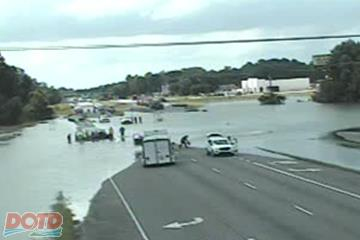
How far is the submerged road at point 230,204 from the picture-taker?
24.9 metres

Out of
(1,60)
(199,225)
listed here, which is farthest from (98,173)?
(1,60)

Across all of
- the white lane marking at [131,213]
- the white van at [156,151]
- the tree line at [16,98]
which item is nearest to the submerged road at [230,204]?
the white lane marking at [131,213]

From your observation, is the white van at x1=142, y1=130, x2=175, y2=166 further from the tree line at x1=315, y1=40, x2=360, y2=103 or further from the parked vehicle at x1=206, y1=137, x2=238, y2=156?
the tree line at x1=315, y1=40, x2=360, y2=103

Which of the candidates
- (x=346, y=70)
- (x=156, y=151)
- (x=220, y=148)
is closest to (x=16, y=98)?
(x=346, y=70)

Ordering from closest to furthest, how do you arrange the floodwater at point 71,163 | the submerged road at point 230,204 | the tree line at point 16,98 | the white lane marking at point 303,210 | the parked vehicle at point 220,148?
the submerged road at point 230,204
the white lane marking at point 303,210
the floodwater at point 71,163
the parked vehicle at point 220,148
the tree line at point 16,98

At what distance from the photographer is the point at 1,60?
162 m

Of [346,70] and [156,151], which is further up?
[156,151]

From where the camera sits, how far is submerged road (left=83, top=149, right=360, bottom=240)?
81.8ft

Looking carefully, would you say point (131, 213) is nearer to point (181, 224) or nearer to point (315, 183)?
point (181, 224)

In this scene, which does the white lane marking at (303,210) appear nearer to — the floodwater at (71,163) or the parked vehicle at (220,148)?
the floodwater at (71,163)

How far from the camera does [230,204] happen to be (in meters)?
32.2

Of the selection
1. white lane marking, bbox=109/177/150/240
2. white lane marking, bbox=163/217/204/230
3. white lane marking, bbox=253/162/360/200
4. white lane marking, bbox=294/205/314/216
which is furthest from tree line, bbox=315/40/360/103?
white lane marking, bbox=163/217/204/230

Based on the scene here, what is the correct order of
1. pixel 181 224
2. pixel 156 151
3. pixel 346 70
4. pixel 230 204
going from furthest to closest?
pixel 346 70 < pixel 156 151 < pixel 230 204 < pixel 181 224

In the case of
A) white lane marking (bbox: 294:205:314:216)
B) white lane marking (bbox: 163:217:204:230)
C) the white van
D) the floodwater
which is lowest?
the floodwater
